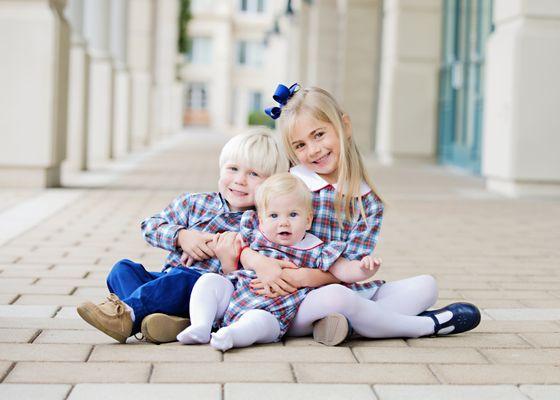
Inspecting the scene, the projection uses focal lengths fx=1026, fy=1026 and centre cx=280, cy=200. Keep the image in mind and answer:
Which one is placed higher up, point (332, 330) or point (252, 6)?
point (252, 6)

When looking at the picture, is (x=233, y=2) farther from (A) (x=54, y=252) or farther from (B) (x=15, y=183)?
(A) (x=54, y=252)

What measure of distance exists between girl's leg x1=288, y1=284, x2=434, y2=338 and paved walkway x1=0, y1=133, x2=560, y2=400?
1.9 inches

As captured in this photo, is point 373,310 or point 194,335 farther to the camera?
point 373,310

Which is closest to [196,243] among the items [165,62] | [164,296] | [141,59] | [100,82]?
[164,296]

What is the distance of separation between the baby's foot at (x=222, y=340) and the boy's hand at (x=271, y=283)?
26 centimetres

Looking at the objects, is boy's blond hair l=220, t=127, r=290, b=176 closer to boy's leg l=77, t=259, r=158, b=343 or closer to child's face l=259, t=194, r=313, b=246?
child's face l=259, t=194, r=313, b=246

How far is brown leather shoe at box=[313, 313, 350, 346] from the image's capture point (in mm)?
3260

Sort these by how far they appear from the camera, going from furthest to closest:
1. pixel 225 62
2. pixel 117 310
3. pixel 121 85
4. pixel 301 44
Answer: pixel 225 62 → pixel 301 44 → pixel 121 85 → pixel 117 310

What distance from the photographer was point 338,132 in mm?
3500

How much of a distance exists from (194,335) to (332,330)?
44cm

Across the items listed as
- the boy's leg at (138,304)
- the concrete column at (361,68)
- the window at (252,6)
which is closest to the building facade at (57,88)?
the concrete column at (361,68)

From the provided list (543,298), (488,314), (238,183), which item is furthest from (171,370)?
(543,298)

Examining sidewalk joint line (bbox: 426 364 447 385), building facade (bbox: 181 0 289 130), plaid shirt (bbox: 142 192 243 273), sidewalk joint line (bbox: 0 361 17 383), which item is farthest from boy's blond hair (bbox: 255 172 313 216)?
building facade (bbox: 181 0 289 130)

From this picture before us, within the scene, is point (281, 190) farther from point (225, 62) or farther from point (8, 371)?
point (225, 62)
